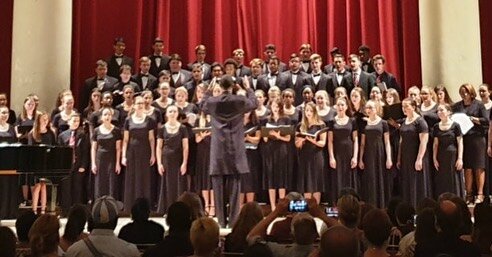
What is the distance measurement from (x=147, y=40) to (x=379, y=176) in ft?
18.8

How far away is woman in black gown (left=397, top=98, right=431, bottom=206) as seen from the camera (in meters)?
8.79

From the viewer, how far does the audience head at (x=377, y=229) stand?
3193mm

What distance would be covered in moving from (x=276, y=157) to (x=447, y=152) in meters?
2.11

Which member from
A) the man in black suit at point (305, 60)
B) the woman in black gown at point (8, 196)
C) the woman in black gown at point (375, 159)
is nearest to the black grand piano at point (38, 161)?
the woman in black gown at point (8, 196)

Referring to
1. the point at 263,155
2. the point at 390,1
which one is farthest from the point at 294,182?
the point at 390,1

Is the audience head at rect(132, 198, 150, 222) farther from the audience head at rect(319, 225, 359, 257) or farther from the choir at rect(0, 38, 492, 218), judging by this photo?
the choir at rect(0, 38, 492, 218)

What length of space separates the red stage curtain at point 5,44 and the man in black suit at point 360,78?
568 centimetres

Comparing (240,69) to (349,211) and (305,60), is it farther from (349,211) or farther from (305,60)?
(349,211)

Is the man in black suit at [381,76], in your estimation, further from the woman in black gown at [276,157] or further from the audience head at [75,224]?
the audience head at [75,224]

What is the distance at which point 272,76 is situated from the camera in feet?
34.4

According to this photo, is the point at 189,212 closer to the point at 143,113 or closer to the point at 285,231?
the point at 285,231

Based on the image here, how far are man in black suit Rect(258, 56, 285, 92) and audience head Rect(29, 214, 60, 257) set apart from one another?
721cm

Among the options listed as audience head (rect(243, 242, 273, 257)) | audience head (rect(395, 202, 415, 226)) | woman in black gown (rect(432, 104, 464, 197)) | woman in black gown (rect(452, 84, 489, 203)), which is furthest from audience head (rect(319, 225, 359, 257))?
woman in black gown (rect(452, 84, 489, 203))

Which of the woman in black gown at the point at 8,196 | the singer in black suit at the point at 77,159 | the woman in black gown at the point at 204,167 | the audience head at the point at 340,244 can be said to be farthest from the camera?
the woman in black gown at the point at 8,196
